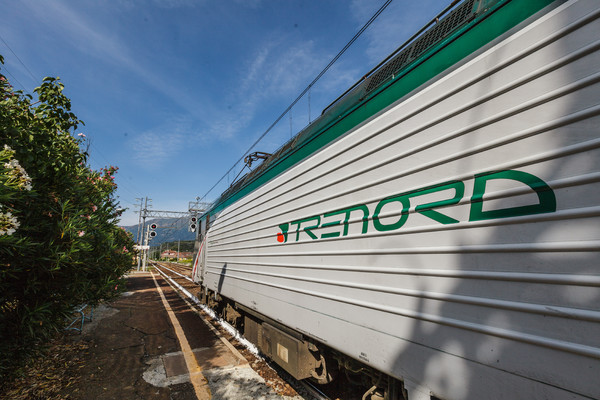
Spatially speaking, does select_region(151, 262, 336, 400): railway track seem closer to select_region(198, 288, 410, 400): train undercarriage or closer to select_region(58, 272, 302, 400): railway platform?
select_region(58, 272, 302, 400): railway platform

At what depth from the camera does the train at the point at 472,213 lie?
4.06ft

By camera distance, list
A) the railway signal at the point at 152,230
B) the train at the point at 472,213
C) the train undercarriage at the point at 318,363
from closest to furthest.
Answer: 1. the train at the point at 472,213
2. the train undercarriage at the point at 318,363
3. the railway signal at the point at 152,230

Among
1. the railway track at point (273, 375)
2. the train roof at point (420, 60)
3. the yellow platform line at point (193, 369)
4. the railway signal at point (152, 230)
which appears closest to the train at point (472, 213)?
the train roof at point (420, 60)

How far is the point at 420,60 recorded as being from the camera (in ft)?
7.04

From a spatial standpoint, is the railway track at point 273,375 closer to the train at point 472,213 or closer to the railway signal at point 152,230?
the train at point 472,213

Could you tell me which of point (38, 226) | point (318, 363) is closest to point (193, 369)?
point (318, 363)

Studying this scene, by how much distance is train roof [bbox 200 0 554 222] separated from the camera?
1655 millimetres

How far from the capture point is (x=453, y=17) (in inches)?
81.7

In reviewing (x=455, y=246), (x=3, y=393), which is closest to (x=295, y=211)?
(x=455, y=246)

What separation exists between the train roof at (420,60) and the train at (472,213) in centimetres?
1

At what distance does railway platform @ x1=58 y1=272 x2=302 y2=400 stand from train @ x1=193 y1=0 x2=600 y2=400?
6.64ft

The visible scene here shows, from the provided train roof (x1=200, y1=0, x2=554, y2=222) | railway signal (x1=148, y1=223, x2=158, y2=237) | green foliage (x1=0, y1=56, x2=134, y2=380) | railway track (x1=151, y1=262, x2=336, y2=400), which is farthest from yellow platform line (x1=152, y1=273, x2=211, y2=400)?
railway signal (x1=148, y1=223, x2=158, y2=237)

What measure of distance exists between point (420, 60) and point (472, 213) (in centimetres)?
125

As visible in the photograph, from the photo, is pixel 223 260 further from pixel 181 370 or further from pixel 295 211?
pixel 295 211
